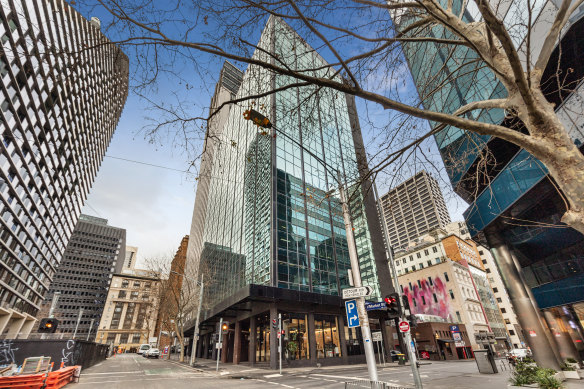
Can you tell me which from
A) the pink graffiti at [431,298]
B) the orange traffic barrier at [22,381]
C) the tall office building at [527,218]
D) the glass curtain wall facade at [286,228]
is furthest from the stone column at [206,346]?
the tall office building at [527,218]

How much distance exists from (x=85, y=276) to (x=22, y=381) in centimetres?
14140

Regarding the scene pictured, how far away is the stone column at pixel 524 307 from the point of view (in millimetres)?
15125

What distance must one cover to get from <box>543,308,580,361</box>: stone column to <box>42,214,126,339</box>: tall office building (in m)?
136

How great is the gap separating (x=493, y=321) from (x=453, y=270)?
2177 cm

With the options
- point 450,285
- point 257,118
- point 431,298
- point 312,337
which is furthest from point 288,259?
point 431,298

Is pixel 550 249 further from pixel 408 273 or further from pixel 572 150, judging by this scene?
pixel 408 273

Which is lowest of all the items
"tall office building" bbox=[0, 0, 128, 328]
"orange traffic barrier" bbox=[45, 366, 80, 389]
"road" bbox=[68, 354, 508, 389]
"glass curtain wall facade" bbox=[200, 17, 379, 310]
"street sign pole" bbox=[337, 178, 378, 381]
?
"road" bbox=[68, 354, 508, 389]

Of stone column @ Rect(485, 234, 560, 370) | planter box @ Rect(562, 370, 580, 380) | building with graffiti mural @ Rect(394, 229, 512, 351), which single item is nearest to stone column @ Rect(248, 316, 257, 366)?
stone column @ Rect(485, 234, 560, 370)

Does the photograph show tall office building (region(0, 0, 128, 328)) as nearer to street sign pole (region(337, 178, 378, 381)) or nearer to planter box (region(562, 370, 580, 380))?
street sign pole (region(337, 178, 378, 381))

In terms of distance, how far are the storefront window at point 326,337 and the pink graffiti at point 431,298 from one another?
35333mm

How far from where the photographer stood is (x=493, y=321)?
5928 cm

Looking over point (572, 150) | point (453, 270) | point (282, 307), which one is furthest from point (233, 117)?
point (453, 270)

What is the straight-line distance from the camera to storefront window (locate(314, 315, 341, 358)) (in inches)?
933

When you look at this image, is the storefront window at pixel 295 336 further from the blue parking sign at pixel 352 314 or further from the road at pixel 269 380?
the blue parking sign at pixel 352 314
